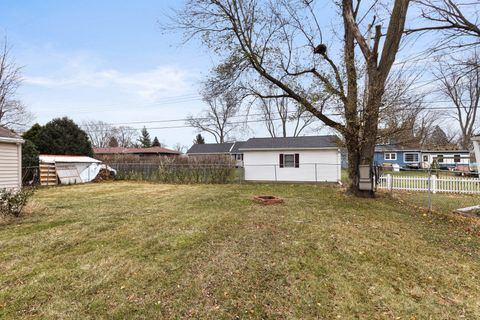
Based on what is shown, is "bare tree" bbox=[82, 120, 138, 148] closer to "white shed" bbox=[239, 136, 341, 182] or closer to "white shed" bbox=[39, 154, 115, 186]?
"white shed" bbox=[39, 154, 115, 186]

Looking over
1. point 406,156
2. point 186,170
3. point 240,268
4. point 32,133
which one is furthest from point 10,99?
point 406,156

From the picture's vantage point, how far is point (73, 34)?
12203 millimetres

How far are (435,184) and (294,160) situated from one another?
7.70m

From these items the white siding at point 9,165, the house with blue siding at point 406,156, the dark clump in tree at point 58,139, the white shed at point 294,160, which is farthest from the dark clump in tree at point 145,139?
the white siding at point 9,165

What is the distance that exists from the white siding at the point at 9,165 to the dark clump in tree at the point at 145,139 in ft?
128

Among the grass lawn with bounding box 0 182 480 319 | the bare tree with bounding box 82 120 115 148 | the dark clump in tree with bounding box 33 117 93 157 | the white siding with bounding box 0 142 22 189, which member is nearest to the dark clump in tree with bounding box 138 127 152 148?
the bare tree with bounding box 82 120 115 148

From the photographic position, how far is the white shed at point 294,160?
17328mm

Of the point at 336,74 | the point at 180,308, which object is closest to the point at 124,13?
the point at 336,74

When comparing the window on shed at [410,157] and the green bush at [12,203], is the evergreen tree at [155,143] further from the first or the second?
the green bush at [12,203]

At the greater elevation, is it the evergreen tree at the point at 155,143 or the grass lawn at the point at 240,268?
the evergreen tree at the point at 155,143

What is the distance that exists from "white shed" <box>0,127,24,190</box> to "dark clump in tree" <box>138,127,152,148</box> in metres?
39.1

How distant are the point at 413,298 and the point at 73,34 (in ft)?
48.5

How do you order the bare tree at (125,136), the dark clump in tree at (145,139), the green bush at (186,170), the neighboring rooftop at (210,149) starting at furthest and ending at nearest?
the bare tree at (125,136) → the dark clump in tree at (145,139) → the neighboring rooftop at (210,149) → the green bush at (186,170)

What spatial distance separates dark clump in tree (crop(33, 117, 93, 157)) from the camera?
18.2m
